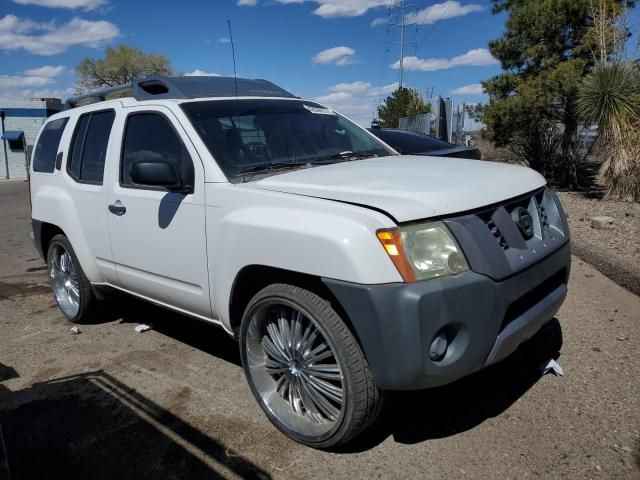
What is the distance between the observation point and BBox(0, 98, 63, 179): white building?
31812 millimetres

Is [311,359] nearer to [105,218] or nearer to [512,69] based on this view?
Answer: [105,218]

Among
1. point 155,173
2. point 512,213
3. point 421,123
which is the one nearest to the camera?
point 512,213

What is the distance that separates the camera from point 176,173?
3422mm

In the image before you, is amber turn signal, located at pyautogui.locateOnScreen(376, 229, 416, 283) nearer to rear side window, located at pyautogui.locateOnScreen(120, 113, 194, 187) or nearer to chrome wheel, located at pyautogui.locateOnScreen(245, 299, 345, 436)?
chrome wheel, located at pyautogui.locateOnScreen(245, 299, 345, 436)

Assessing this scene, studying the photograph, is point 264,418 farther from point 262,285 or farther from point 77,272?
point 77,272

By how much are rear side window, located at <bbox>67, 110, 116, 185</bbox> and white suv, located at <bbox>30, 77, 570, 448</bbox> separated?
0.02 meters

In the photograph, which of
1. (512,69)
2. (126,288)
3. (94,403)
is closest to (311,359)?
(94,403)

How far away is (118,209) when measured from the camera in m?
4.04

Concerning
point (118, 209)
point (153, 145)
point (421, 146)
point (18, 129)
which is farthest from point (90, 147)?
point (18, 129)

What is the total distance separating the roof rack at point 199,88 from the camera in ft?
12.9

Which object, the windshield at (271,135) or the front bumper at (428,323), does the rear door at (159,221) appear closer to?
the windshield at (271,135)

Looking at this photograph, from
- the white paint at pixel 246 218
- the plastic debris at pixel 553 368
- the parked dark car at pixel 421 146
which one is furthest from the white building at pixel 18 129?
the plastic debris at pixel 553 368

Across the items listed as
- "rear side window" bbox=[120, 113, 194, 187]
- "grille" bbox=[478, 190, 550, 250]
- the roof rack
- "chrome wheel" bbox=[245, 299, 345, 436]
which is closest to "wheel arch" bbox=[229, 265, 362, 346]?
"chrome wheel" bbox=[245, 299, 345, 436]

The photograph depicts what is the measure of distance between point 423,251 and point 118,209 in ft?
8.04
